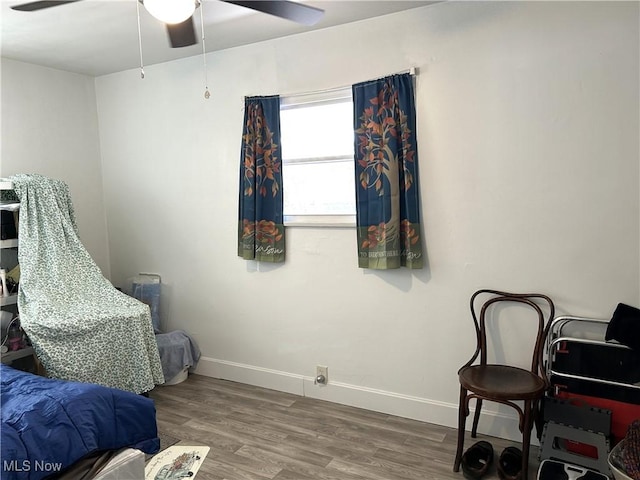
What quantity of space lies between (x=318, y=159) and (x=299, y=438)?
1785 millimetres

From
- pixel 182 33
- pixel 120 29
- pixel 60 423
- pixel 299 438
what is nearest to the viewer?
pixel 60 423

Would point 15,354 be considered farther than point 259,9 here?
Yes

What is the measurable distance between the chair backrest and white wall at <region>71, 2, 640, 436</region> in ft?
0.22

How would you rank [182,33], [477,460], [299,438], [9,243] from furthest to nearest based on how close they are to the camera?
[9,243]
[299,438]
[477,460]
[182,33]

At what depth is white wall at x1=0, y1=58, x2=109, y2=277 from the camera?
142 inches

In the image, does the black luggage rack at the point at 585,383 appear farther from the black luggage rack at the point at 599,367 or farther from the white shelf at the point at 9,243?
the white shelf at the point at 9,243

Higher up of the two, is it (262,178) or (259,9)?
(259,9)

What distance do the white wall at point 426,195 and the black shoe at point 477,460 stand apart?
28 centimetres

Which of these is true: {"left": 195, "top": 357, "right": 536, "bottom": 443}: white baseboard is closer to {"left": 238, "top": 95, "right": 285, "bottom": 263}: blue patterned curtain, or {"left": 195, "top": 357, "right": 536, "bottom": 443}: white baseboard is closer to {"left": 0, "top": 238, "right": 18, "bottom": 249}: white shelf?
{"left": 238, "top": 95, "right": 285, "bottom": 263}: blue patterned curtain

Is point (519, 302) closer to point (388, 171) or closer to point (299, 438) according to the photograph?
point (388, 171)

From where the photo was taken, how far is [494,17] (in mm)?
2564

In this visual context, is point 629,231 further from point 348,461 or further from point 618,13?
point 348,461

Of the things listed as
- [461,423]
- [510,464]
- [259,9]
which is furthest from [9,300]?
[510,464]

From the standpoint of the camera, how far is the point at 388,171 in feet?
9.34
